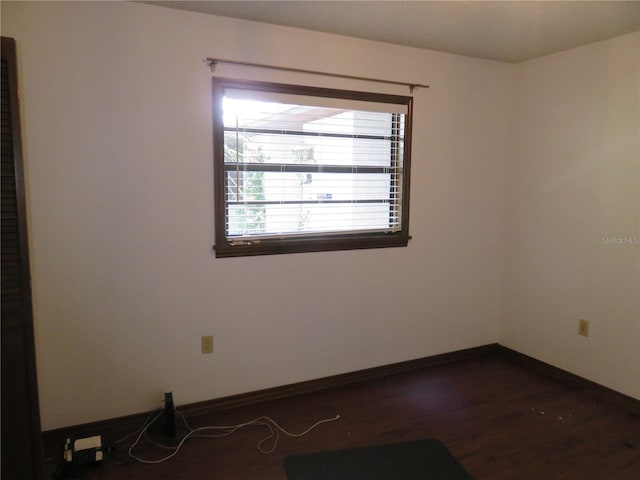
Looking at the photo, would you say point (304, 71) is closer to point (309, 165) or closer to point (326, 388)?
point (309, 165)

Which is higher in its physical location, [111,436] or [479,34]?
[479,34]

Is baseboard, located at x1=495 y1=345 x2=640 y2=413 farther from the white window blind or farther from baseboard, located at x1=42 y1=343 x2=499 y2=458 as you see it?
the white window blind

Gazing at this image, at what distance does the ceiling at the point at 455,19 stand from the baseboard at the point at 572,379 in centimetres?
221

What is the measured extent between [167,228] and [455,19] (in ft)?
6.39

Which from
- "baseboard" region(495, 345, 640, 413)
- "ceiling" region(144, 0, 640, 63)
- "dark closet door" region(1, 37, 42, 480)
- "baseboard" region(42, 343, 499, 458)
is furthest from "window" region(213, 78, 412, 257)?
"baseboard" region(495, 345, 640, 413)

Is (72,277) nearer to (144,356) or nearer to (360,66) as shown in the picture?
(144,356)

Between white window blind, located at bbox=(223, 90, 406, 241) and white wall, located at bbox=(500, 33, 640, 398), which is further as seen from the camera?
white wall, located at bbox=(500, 33, 640, 398)

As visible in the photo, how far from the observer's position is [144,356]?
8.16 feet

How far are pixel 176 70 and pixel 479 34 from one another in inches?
70.6

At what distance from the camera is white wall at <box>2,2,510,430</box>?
220 cm

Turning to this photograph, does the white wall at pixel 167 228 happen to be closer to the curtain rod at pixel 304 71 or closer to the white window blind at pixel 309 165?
the curtain rod at pixel 304 71

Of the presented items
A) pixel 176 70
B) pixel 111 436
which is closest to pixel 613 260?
pixel 176 70

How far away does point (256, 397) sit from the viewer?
2787mm

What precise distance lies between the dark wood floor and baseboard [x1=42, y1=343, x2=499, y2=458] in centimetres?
5
